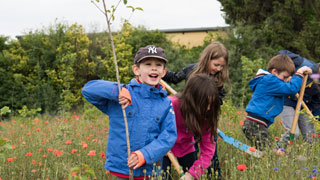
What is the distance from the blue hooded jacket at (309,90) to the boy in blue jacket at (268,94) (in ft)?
1.92

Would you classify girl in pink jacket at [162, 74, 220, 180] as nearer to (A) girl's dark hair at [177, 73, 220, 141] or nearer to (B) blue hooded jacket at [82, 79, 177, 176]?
(A) girl's dark hair at [177, 73, 220, 141]

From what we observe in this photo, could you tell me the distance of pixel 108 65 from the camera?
1164 cm

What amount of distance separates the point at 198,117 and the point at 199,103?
0.13 metres

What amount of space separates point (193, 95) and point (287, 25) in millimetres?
10780

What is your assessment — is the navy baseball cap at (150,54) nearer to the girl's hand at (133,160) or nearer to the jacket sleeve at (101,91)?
the jacket sleeve at (101,91)

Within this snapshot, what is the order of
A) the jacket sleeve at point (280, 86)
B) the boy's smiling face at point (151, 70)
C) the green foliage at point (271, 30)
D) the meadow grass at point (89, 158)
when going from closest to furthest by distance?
the boy's smiling face at point (151, 70) → the meadow grass at point (89, 158) → the jacket sleeve at point (280, 86) → the green foliage at point (271, 30)

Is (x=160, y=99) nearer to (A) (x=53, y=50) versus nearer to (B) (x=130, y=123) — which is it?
(B) (x=130, y=123)

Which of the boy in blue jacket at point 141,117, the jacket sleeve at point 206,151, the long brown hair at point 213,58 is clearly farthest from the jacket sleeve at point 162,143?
the long brown hair at point 213,58

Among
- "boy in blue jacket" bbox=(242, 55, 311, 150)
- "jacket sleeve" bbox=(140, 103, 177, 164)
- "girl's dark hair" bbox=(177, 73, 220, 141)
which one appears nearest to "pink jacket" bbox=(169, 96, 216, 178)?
"girl's dark hair" bbox=(177, 73, 220, 141)

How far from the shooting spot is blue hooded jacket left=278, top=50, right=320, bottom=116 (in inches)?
167

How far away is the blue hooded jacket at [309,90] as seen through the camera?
4.23 metres

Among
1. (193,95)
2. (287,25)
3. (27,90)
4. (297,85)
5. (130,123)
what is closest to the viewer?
(130,123)

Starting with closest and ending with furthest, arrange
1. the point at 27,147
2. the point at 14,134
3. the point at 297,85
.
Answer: the point at 297,85 → the point at 27,147 → the point at 14,134

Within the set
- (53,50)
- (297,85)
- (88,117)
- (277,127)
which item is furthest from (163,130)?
(53,50)
